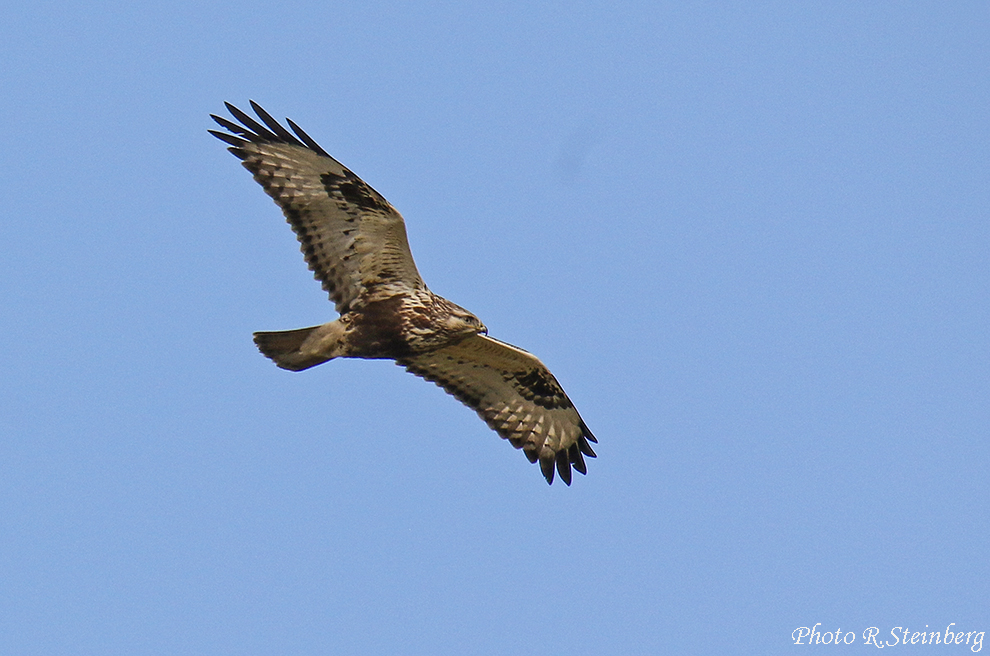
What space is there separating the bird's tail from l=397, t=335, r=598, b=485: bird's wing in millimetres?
1093

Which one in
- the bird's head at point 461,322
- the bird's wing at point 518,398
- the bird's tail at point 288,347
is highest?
the bird's wing at point 518,398

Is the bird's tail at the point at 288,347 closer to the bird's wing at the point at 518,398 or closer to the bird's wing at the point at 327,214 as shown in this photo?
the bird's wing at the point at 327,214

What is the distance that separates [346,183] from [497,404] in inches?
120

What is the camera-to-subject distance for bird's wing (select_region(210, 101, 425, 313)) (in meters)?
11.9

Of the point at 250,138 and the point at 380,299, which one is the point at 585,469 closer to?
the point at 380,299

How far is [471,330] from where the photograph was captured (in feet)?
39.1

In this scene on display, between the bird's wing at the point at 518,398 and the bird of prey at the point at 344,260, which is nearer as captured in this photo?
the bird of prey at the point at 344,260

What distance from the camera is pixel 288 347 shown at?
12109 millimetres

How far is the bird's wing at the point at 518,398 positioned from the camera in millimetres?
13039

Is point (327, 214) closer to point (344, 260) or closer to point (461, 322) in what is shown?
point (344, 260)

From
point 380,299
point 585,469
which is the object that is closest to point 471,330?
point 380,299

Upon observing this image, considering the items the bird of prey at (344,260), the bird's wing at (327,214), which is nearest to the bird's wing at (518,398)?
the bird of prey at (344,260)

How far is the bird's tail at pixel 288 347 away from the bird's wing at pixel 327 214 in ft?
1.53

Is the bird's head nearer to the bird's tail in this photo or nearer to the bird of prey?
the bird of prey
